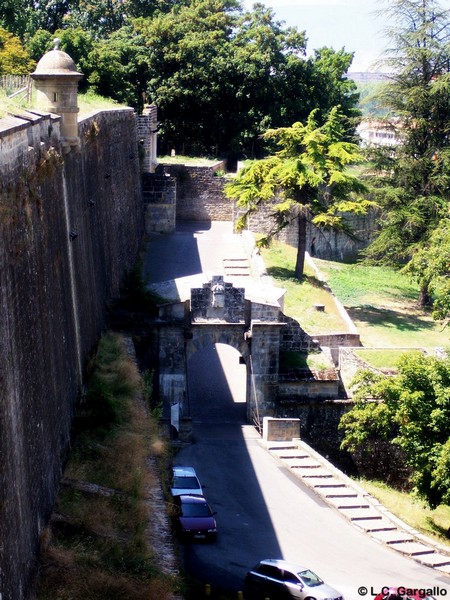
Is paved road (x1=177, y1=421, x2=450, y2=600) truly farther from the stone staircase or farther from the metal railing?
the metal railing

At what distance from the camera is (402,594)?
1766cm

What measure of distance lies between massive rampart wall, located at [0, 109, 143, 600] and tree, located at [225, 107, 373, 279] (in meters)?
11.7

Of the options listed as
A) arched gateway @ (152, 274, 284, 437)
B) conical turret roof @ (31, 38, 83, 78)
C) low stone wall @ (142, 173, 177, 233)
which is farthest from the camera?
low stone wall @ (142, 173, 177, 233)

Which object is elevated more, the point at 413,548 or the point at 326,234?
the point at 326,234

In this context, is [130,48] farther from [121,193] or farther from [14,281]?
[14,281]

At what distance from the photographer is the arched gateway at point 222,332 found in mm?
29797

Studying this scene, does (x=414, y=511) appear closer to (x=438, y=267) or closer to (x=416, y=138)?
(x=438, y=267)

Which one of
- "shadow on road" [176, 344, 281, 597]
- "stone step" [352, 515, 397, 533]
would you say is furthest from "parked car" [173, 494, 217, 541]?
"stone step" [352, 515, 397, 533]

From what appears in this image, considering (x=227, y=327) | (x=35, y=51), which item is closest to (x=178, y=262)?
(x=227, y=327)

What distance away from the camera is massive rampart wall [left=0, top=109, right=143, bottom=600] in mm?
12273

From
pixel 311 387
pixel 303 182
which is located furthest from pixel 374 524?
pixel 303 182

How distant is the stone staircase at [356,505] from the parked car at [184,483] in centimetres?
360

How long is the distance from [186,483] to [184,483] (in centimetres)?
4

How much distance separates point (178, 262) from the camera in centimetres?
3706
